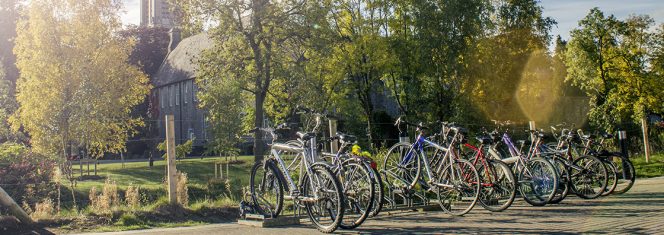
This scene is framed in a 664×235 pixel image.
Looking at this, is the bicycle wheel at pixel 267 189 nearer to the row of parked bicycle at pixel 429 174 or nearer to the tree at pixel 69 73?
the row of parked bicycle at pixel 429 174

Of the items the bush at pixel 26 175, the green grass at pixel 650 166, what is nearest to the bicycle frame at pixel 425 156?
the bush at pixel 26 175

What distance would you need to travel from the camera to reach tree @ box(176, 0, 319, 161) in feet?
81.1

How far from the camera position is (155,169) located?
27.0 m

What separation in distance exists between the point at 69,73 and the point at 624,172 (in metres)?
19.4

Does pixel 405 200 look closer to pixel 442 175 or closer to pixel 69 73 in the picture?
pixel 442 175

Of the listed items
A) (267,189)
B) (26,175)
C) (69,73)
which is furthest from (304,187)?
(69,73)

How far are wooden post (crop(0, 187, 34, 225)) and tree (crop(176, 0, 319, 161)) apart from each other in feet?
52.1

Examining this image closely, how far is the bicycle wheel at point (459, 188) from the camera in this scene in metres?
8.27

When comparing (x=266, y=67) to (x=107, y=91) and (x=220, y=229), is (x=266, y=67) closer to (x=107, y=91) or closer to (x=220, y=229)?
(x=107, y=91)

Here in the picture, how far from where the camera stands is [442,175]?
28.7 feet

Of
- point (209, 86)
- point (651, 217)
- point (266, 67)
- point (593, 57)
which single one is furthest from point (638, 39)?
point (651, 217)

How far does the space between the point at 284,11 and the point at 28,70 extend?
382 inches

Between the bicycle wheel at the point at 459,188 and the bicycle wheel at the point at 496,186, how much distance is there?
16cm

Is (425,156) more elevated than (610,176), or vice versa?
(425,156)
